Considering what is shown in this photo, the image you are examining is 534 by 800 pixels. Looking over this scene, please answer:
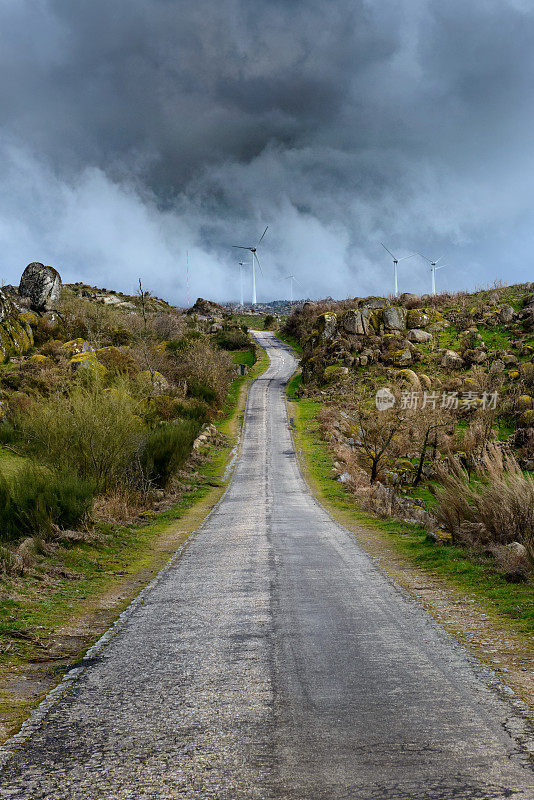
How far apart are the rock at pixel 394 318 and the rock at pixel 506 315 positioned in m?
9.18

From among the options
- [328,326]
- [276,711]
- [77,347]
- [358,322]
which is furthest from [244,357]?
[276,711]

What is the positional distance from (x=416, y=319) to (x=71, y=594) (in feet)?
173

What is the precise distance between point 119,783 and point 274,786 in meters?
0.95

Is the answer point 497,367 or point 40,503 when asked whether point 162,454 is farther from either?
point 497,367

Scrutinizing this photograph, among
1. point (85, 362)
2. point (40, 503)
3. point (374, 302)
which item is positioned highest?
point (374, 302)

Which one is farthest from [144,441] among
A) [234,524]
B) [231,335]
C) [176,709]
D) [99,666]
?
[231,335]

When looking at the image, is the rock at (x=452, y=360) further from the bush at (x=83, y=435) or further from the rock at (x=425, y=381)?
the bush at (x=83, y=435)

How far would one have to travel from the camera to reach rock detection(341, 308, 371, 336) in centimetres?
5725

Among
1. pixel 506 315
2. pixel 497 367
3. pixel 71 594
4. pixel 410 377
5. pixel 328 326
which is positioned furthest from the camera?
pixel 328 326

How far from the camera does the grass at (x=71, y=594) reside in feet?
19.4

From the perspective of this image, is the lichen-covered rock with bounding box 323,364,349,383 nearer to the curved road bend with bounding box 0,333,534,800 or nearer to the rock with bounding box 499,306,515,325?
the rock with bounding box 499,306,515,325

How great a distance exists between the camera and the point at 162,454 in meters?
21.5

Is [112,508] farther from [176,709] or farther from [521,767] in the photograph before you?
[521,767]

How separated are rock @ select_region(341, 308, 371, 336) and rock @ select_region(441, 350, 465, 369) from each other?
1105 centimetres
